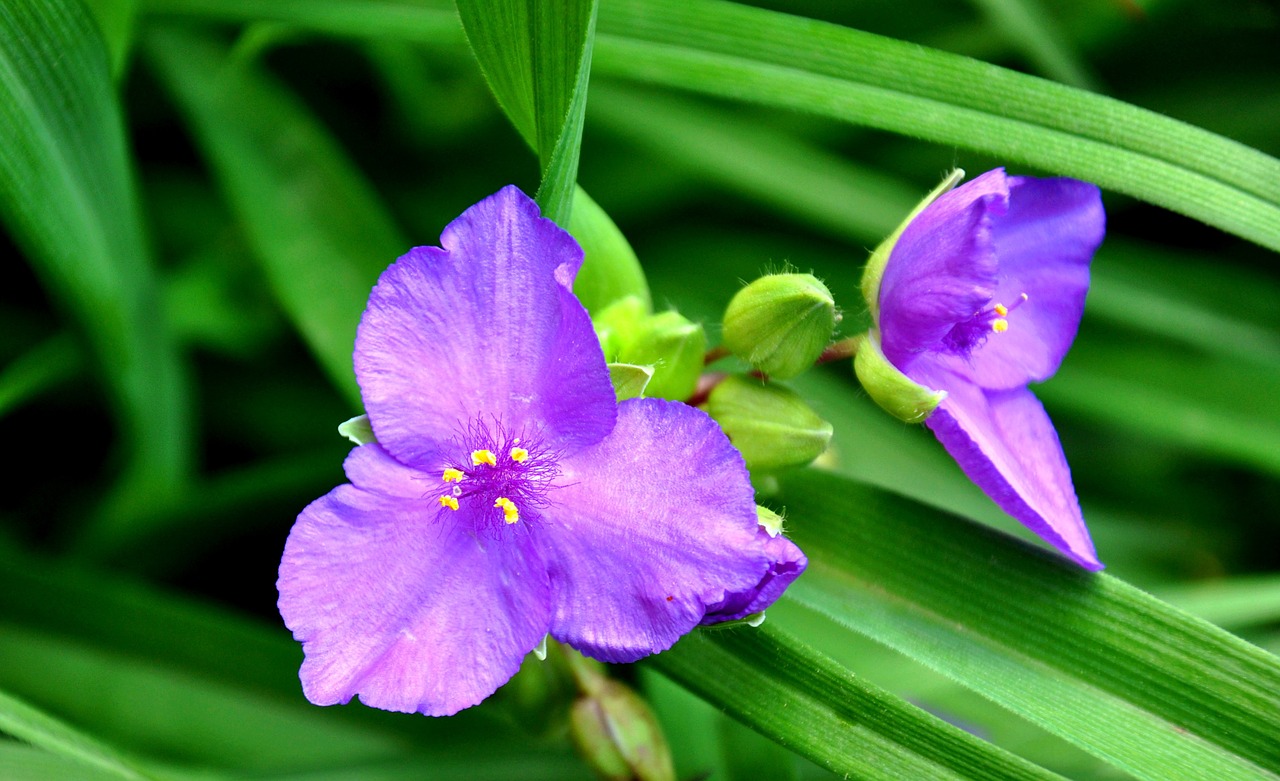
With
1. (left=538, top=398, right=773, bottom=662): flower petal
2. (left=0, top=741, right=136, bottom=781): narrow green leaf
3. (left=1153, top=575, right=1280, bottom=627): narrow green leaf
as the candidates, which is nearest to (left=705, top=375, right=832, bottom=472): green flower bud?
(left=538, top=398, right=773, bottom=662): flower petal

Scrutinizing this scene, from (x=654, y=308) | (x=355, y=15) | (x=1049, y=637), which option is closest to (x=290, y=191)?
(x=355, y=15)

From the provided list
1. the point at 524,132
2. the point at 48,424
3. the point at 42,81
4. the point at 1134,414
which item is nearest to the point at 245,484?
the point at 48,424

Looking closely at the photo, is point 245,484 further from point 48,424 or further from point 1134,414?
point 1134,414

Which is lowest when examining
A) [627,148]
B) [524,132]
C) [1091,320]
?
[524,132]

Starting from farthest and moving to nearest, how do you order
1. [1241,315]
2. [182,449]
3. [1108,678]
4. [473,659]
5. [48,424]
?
[1241,315]
[48,424]
[182,449]
[1108,678]
[473,659]

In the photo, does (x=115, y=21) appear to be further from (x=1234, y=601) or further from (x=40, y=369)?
(x=1234, y=601)

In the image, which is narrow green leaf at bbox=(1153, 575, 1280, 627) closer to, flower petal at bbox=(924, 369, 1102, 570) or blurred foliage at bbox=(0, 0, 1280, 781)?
blurred foliage at bbox=(0, 0, 1280, 781)

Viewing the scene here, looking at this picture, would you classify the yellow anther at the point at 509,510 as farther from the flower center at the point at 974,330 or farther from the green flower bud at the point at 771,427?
the flower center at the point at 974,330

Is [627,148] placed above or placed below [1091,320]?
below
